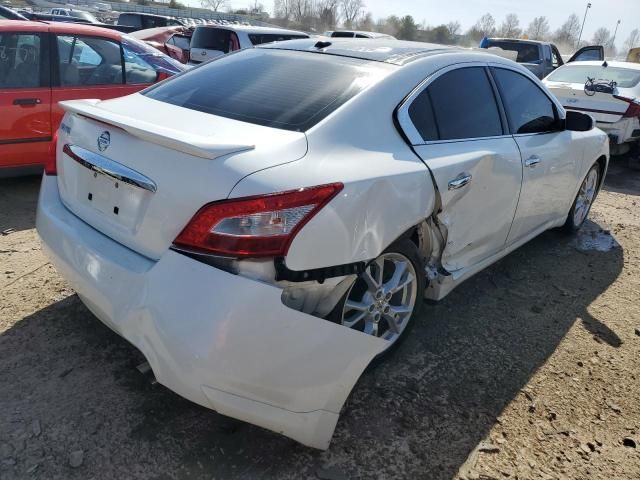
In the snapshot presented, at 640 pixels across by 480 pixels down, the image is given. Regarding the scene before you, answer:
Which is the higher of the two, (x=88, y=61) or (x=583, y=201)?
(x=88, y=61)

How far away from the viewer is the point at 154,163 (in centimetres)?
209

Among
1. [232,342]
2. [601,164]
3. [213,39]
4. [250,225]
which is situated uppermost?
[213,39]

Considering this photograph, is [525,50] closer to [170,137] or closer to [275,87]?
[275,87]

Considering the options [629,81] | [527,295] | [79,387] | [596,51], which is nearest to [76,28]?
[79,387]

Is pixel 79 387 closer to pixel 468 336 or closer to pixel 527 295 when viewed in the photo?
pixel 468 336

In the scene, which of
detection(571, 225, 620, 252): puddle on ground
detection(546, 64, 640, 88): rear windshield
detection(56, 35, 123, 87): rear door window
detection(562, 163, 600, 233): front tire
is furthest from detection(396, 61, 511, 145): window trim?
detection(546, 64, 640, 88): rear windshield

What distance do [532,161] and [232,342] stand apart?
2525mm

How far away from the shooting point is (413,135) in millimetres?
2627

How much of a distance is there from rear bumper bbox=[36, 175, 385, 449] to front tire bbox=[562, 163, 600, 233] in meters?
3.42

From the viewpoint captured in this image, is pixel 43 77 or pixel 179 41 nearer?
pixel 43 77

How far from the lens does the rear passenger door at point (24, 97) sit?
460 cm

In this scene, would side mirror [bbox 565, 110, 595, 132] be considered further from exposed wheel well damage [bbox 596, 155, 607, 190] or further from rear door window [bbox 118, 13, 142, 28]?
rear door window [bbox 118, 13, 142, 28]

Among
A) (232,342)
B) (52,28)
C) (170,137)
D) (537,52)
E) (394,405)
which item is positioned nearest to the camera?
(232,342)

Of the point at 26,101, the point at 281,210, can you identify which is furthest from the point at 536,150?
the point at 26,101
